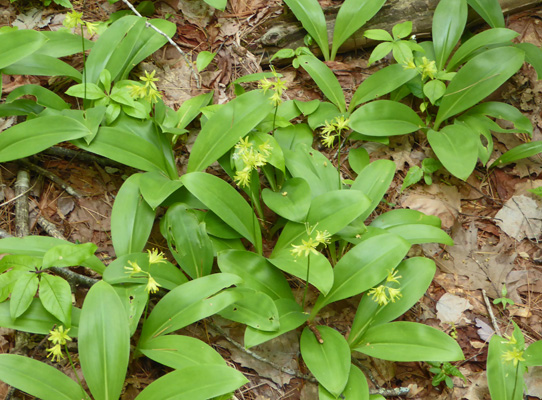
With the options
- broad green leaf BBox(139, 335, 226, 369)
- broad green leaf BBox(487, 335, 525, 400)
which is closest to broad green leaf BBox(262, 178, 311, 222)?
broad green leaf BBox(139, 335, 226, 369)

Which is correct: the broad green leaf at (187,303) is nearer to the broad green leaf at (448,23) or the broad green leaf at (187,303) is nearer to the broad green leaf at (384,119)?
the broad green leaf at (384,119)

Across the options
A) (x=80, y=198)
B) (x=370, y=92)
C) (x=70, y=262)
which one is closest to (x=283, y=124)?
(x=370, y=92)

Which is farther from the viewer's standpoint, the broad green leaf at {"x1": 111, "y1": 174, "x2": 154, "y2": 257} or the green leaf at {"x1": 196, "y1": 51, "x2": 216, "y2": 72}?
the green leaf at {"x1": 196, "y1": 51, "x2": 216, "y2": 72}

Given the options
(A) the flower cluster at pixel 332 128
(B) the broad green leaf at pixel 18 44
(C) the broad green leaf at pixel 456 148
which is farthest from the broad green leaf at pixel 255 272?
(B) the broad green leaf at pixel 18 44

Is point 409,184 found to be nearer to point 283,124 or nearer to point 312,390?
point 283,124

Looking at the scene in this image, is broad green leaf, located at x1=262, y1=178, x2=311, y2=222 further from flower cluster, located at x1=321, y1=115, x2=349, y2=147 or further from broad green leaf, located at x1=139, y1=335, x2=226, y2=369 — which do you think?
broad green leaf, located at x1=139, y1=335, x2=226, y2=369

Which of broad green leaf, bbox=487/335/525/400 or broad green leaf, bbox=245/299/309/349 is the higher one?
broad green leaf, bbox=245/299/309/349
